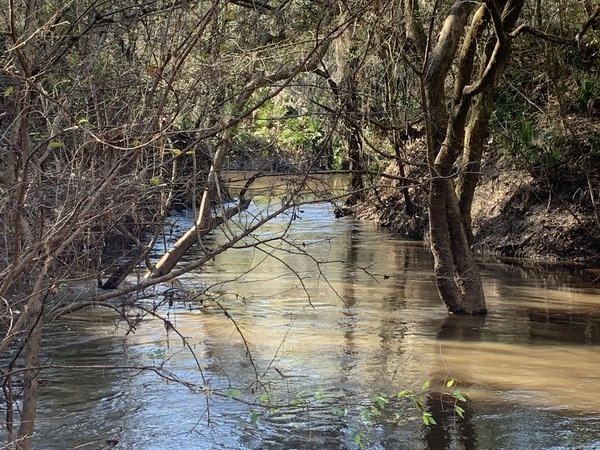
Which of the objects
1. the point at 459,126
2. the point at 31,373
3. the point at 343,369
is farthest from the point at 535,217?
the point at 31,373

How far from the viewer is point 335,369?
846 centimetres

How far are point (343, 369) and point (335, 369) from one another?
0.08 meters

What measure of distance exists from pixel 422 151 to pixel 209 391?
47.5ft

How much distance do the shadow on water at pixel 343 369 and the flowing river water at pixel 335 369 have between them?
20 millimetres

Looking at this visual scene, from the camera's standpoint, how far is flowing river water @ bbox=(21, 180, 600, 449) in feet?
21.7

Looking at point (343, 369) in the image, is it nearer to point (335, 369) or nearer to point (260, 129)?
point (335, 369)

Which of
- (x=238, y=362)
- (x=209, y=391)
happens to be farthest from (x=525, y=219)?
(x=209, y=391)

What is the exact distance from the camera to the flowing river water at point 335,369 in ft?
21.7

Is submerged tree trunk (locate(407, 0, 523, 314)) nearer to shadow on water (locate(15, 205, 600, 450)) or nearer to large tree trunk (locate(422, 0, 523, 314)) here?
large tree trunk (locate(422, 0, 523, 314))

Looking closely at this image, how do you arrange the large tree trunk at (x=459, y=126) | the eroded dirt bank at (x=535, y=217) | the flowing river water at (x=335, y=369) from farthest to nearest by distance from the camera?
the eroded dirt bank at (x=535, y=217) < the large tree trunk at (x=459, y=126) < the flowing river water at (x=335, y=369)

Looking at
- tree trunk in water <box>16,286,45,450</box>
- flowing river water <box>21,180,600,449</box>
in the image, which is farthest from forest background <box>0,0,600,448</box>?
flowing river water <box>21,180,600,449</box>

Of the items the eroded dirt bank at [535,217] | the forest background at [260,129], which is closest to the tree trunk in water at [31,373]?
the forest background at [260,129]

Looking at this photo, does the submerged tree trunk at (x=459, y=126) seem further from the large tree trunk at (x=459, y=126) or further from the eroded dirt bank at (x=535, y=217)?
the eroded dirt bank at (x=535, y=217)

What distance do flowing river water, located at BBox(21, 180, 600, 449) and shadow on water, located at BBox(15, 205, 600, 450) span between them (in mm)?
20
